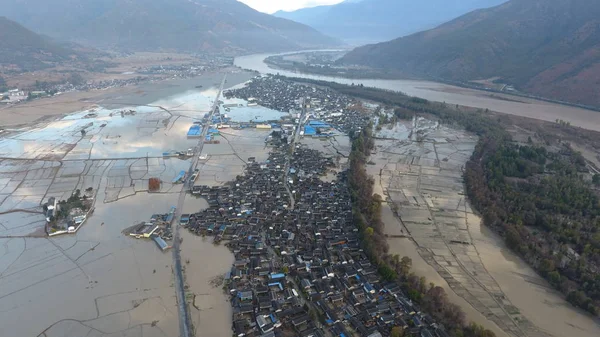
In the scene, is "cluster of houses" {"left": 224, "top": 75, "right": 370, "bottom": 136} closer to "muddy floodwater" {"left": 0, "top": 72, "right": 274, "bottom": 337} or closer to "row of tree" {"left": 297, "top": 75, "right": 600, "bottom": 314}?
"muddy floodwater" {"left": 0, "top": 72, "right": 274, "bottom": 337}

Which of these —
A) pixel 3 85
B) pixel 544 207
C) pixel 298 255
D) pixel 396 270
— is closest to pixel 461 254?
pixel 396 270

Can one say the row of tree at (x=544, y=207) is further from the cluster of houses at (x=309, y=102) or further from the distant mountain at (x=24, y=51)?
the distant mountain at (x=24, y=51)

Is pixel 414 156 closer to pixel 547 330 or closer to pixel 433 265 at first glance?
pixel 433 265

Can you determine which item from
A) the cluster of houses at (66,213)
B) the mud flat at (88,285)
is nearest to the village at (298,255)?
the mud flat at (88,285)

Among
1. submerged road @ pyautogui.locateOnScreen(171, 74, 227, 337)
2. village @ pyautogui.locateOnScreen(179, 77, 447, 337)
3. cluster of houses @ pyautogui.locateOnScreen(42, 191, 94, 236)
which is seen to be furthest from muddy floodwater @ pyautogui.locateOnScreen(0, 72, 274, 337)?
village @ pyautogui.locateOnScreen(179, 77, 447, 337)

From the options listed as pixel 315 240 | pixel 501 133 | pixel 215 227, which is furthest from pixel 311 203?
pixel 501 133

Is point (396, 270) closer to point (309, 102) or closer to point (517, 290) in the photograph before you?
point (517, 290)
